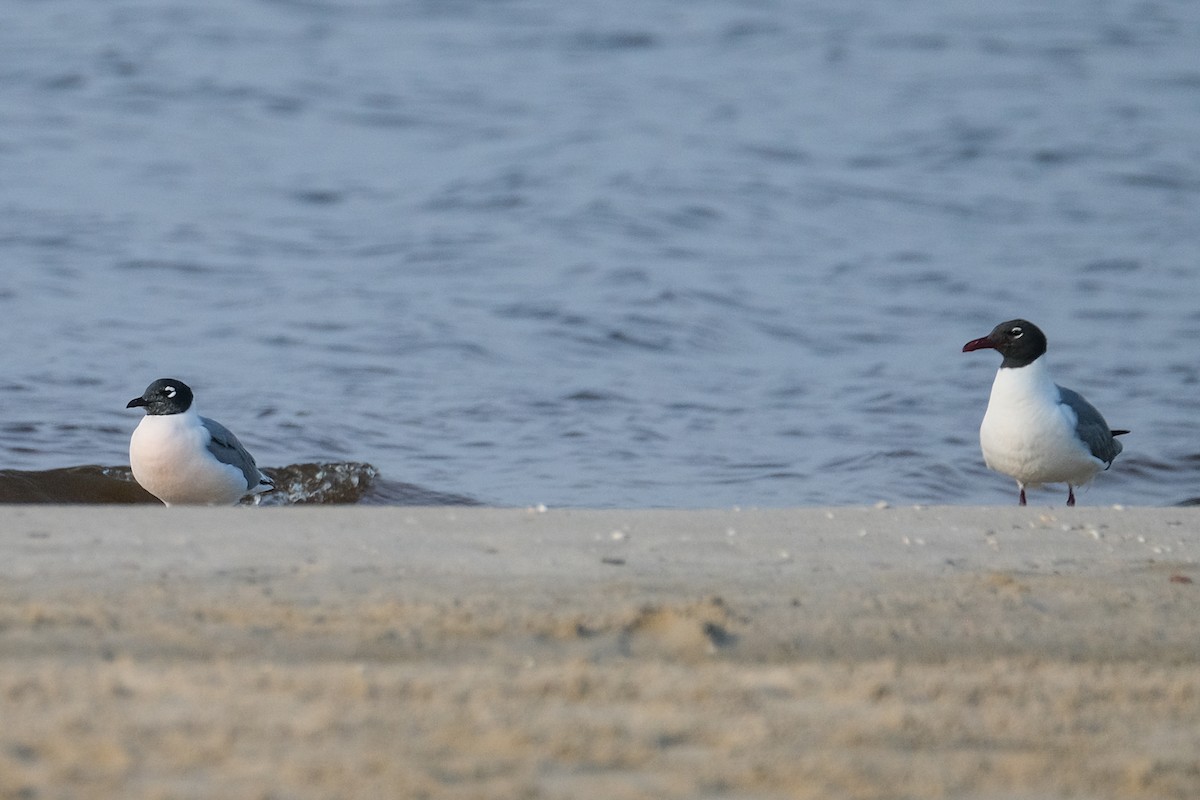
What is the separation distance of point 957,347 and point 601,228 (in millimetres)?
3691

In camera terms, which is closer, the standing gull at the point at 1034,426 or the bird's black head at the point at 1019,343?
the standing gull at the point at 1034,426

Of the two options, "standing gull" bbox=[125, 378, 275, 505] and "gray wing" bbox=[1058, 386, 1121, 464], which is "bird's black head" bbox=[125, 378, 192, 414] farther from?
"gray wing" bbox=[1058, 386, 1121, 464]

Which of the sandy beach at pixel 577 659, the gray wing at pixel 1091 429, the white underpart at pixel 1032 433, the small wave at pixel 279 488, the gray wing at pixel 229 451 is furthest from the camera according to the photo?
the small wave at pixel 279 488

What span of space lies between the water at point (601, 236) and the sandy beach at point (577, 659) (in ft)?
9.07

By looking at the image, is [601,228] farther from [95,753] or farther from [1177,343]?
[95,753]

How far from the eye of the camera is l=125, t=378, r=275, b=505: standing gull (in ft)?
20.5

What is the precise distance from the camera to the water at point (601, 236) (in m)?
8.25

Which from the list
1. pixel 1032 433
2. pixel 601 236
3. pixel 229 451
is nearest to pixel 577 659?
pixel 229 451

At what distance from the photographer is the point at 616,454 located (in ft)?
26.1

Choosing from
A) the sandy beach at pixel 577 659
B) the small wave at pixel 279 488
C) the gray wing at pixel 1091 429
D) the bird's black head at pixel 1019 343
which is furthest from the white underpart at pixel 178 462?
the gray wing at pixel 1091 429

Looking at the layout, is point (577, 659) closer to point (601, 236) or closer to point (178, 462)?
point (178, 462)

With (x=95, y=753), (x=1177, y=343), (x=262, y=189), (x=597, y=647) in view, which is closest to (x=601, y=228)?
(x=262, y=189)

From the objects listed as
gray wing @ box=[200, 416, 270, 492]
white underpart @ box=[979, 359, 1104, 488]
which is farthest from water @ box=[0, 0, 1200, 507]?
white underpart @ box=[979, 359, 1104, 488]

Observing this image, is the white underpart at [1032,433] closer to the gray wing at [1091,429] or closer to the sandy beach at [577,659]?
the gray wing at [1091,429]
